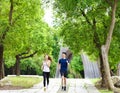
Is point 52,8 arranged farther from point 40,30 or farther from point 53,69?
point 53,69

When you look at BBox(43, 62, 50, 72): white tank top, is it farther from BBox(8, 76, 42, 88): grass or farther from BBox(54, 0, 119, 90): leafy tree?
BBox(8, 76, 42, 88): grass

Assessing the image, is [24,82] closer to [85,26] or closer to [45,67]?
[85,26]

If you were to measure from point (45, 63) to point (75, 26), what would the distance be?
643 centimetres

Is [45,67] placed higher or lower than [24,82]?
higher

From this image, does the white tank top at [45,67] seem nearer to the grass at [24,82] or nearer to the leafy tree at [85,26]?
the leafy tree at [85,26]

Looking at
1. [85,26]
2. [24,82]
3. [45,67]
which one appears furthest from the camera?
[24,82]

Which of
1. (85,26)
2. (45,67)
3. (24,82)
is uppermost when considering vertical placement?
(85,26)

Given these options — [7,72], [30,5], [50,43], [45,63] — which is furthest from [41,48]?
[7,72]

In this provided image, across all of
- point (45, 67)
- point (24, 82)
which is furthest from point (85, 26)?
point (24, 82)

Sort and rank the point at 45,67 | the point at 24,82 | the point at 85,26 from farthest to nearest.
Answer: the point at 24,82
the point at 85,26
the point at 45,67

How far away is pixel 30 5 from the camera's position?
2758 centimetres

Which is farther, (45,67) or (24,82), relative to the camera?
(24,82)

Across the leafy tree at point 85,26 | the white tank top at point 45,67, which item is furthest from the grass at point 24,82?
the white tank top at point 45,67

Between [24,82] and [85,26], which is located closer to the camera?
[85,26]
